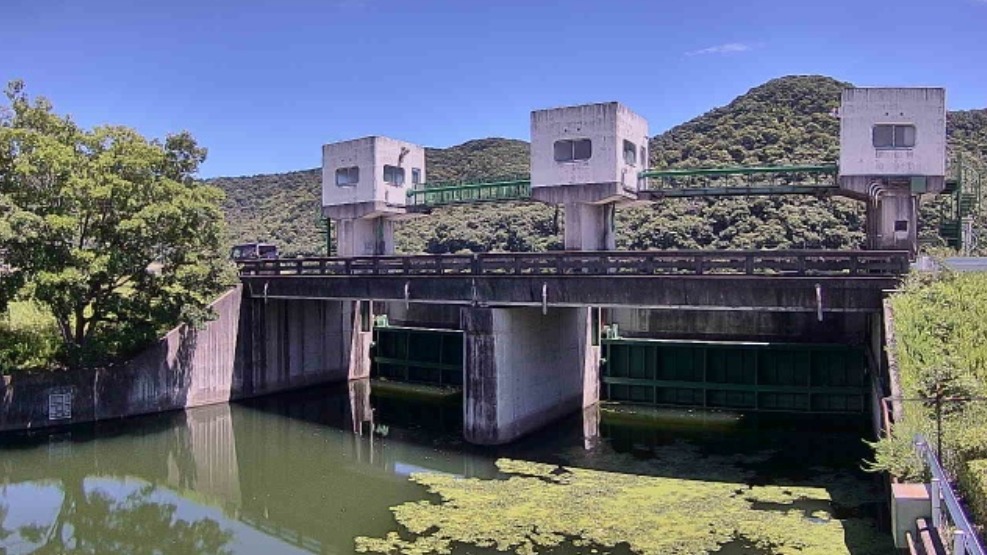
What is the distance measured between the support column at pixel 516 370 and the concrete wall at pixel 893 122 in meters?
9.88

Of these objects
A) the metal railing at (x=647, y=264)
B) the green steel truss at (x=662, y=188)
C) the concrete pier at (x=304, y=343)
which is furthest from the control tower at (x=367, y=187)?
the metal railing at (x=647, y=264)

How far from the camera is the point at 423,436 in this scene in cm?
2006

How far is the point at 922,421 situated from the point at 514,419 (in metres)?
10.7

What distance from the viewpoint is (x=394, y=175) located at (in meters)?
31.4

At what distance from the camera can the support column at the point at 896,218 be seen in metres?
22.1

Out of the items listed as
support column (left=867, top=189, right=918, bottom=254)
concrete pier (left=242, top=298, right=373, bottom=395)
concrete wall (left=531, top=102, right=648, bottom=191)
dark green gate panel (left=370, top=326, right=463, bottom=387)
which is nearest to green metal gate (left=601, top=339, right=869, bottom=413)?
support column (left=867, top=189, right=918, bottom=254)

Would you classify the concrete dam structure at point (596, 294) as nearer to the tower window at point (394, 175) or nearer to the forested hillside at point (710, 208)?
the tower window at point (394, 175)

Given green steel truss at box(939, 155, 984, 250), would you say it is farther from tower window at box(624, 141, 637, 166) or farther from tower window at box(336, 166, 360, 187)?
Answer: tower window at box(336, 166, 360, 187)

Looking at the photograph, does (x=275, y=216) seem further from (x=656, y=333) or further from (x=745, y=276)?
(x=745, y=276)

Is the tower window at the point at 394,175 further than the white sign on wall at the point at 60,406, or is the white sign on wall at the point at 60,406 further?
the tower window at the point at 394,175

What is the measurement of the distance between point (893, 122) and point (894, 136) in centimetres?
42

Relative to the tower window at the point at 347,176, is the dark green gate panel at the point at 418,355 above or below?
below

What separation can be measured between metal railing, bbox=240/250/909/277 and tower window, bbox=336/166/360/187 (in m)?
9.62

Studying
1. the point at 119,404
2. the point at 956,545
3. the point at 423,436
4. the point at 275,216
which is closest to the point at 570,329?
the point at 423,436
